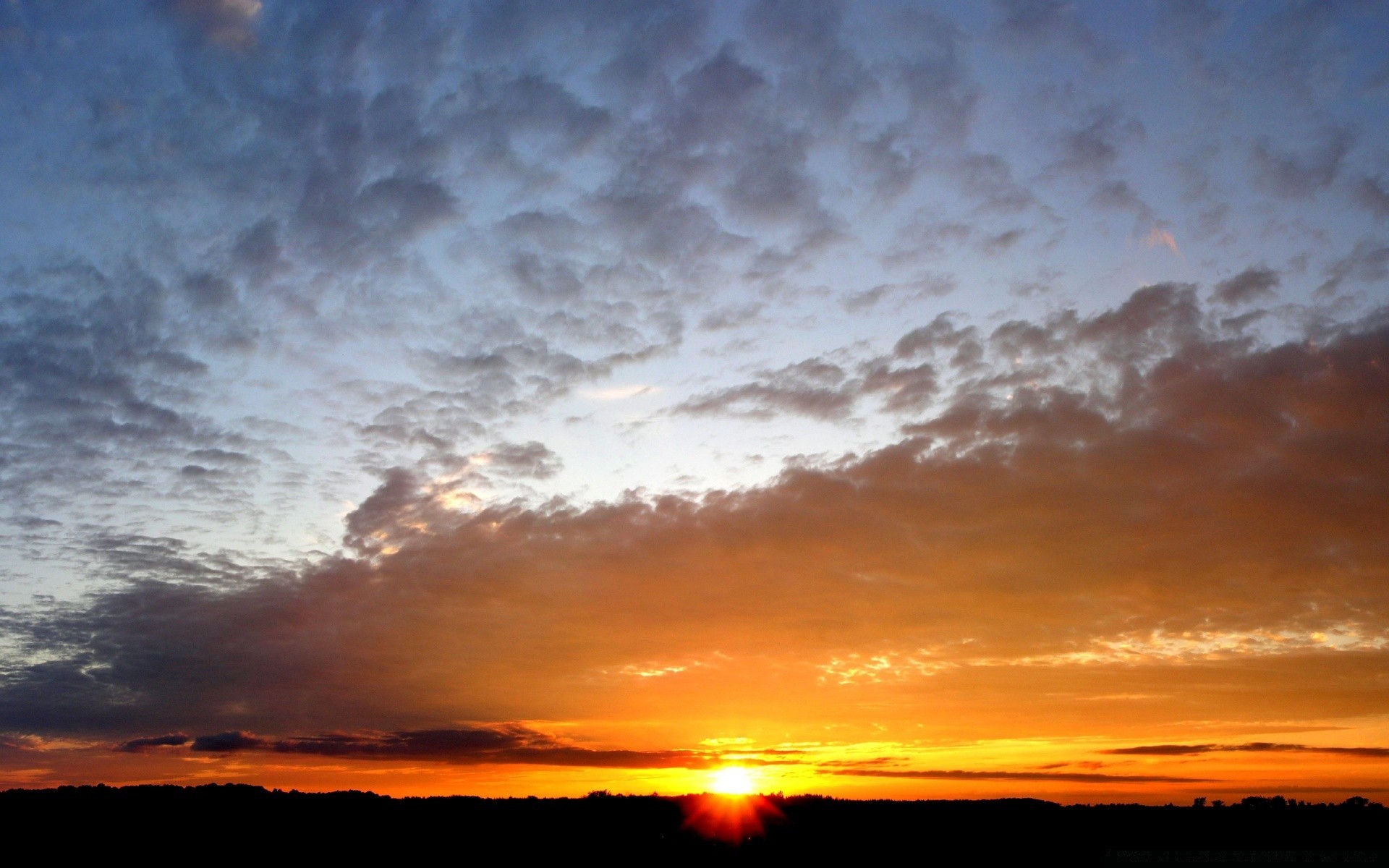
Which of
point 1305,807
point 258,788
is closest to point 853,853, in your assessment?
point 258,788

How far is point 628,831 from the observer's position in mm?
57469

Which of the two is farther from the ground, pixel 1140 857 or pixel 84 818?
pixel 84 818

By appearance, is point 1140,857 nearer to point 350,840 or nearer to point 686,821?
point 686,821

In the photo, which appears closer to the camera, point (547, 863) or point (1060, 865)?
point (547, 863)

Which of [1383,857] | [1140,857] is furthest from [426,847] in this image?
[1383,857]

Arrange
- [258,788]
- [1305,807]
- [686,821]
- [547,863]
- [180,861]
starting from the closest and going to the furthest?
[180,861]
[547,863]
[686,821]
[258,788]
[1305,807]

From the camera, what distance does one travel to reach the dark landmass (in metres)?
50.0

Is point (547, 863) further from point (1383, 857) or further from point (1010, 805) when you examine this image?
point (1383, 857)

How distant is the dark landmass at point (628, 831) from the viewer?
164 feet

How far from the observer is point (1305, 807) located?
90.4 meters

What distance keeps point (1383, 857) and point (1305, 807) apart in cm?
3333

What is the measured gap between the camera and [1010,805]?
82125mm

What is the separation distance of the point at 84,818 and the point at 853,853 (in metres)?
44.2

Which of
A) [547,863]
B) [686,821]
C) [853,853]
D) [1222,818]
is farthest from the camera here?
[1222,818]
